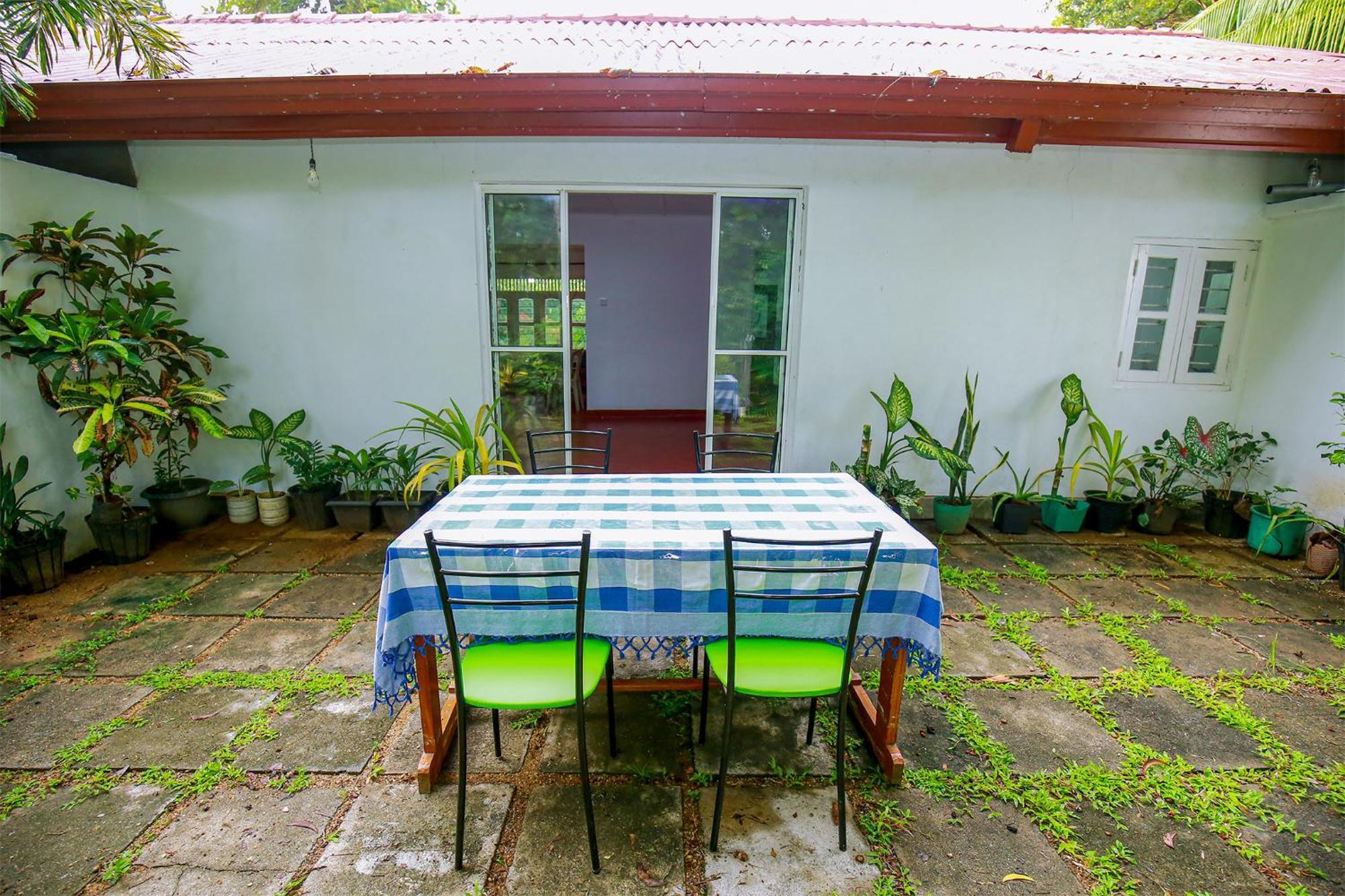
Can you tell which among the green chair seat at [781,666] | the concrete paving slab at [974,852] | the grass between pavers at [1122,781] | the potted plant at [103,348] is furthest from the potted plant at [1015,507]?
the potted plant at [103,348]

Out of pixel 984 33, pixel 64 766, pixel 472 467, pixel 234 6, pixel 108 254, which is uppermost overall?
pixel 234 6

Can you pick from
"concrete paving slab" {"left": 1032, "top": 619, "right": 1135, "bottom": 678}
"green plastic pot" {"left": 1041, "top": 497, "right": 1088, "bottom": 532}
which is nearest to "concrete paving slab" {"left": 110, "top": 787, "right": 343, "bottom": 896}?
"concrete paving slab" {"left": 1032, "top": 619, "right": 1135, "bottom": 678}

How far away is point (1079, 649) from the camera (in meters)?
2.67

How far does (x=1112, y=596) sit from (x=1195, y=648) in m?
0.52

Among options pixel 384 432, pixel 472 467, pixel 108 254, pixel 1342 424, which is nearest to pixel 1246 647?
pixel 1342 424

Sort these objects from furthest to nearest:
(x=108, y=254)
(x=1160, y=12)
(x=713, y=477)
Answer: (x=1160, y=12) → (x=108, y=254) → (x=713, y=477)

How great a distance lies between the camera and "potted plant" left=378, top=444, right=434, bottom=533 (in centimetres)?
396

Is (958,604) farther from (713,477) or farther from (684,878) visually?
(684,878)

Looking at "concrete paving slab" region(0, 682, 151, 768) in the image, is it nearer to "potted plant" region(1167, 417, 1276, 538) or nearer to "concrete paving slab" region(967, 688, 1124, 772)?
"concrete paving slab" region(967, 688, 1124, 772)

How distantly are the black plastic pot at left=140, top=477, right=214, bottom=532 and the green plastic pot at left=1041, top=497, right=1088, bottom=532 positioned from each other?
5744 millimetres

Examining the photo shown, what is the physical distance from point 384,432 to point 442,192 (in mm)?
1658

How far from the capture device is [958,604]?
306 centimetres

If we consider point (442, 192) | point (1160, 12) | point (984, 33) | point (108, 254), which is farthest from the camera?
point (1160, 12)

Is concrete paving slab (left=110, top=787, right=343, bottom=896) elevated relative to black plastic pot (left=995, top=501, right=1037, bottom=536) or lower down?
lower down
